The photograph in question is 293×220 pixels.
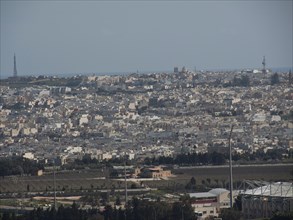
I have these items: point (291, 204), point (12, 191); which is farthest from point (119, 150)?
point (291, 204)

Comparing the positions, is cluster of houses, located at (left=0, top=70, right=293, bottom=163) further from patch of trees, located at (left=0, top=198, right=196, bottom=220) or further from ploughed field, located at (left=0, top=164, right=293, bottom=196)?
patch of trees, located at (left=0, top=198, right=196, bottom=220)

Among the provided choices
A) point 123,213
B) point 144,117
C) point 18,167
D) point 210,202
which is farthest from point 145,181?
point 144,117

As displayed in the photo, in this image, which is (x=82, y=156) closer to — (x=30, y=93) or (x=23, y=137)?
(x=23, y=137)

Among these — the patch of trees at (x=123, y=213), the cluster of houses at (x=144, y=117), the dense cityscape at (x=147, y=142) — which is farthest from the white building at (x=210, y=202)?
the cluster of houses at (x=144, y=117)

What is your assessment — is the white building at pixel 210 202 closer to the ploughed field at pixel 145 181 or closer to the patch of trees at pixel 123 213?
the patch of trees at pixel 123 213

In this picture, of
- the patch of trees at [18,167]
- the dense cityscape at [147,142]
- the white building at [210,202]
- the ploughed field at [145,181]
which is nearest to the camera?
the white building at [210,202]

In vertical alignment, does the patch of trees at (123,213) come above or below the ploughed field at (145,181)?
above

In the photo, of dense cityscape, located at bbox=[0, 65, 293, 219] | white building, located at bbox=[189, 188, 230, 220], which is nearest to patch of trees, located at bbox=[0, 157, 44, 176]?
dense cityscape, located at bbox=[0, 65, 293, 219]
